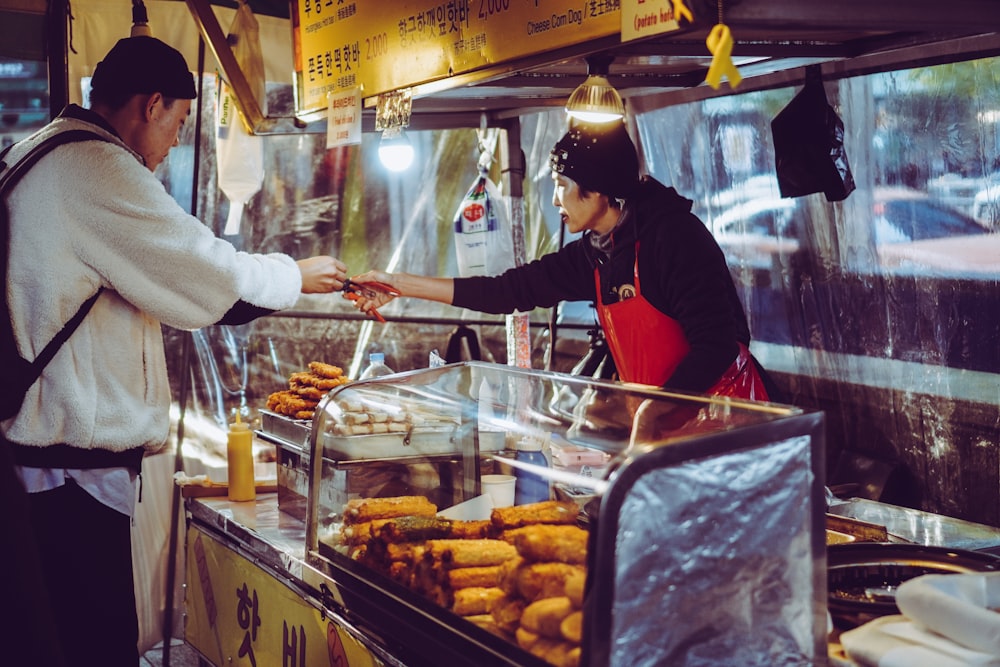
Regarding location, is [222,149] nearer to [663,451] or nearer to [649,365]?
[649,365]

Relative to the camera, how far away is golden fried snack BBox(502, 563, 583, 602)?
2.10 meters

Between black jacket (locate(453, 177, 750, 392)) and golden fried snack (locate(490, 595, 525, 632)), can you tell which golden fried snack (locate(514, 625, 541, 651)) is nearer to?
golden fried snack (locate(490, 595, 525, 632))

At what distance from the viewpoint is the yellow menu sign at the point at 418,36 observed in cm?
293

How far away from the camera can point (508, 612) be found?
2227 millimetres

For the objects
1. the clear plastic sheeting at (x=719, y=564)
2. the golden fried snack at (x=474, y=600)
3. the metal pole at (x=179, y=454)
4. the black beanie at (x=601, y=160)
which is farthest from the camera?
the metal pole at (x=179, y=454)

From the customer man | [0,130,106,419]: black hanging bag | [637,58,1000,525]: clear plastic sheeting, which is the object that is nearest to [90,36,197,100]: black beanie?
the customer man

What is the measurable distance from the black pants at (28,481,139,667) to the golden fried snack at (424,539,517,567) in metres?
1.14

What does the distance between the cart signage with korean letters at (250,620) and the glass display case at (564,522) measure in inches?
5.3

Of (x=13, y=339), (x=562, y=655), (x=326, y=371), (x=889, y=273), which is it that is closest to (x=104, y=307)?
(x=13, y=339)

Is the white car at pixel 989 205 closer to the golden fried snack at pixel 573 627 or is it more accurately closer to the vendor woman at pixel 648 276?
the vendor woman at pixel 648 276

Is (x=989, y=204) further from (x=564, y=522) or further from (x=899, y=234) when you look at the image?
(x=564, y=522)

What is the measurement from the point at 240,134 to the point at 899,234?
3390 millimetres

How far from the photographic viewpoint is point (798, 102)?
416 centimetres

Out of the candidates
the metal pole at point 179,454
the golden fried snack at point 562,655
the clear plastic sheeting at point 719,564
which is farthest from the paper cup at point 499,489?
the metal pole at point 179,454
